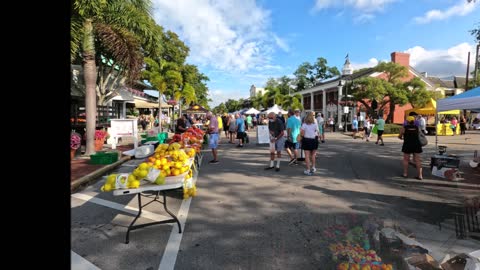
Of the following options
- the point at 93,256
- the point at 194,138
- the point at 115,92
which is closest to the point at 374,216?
the point at 93,256

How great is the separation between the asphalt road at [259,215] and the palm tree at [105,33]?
15.6 feet

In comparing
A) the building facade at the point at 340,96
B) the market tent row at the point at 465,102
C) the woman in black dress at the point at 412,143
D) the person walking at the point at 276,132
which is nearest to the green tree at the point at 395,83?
the building facade at the point at 340,96

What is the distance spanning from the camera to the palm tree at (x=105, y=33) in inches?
382

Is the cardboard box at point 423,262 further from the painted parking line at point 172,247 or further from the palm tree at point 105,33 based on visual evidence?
the palm tree at point 105,33

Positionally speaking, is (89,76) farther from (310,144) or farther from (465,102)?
(465,102)

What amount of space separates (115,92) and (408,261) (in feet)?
62.4

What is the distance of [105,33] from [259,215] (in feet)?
32.3

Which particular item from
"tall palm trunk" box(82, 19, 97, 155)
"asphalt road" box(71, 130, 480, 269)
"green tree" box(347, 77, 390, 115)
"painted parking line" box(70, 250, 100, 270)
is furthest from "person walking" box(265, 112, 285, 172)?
"green tree" box(347, 77, 390, 115)

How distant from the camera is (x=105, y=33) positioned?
35.2ft

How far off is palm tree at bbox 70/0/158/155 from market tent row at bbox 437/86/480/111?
11.6 metres

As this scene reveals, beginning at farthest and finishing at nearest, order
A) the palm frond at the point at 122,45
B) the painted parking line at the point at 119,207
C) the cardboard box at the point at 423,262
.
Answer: the palm frond at the point at 122,45 < the painted parking line at the point at 119,207 < the cardboard box at the point at 423,262

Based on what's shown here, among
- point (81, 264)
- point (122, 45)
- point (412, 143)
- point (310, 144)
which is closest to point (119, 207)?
point (81, 264)

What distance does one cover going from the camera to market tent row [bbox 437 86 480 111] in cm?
728

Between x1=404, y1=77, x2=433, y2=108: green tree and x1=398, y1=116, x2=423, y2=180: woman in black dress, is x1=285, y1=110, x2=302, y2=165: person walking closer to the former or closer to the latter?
x1=398, y1=116, x2=423, y2=180: woman in black dress
